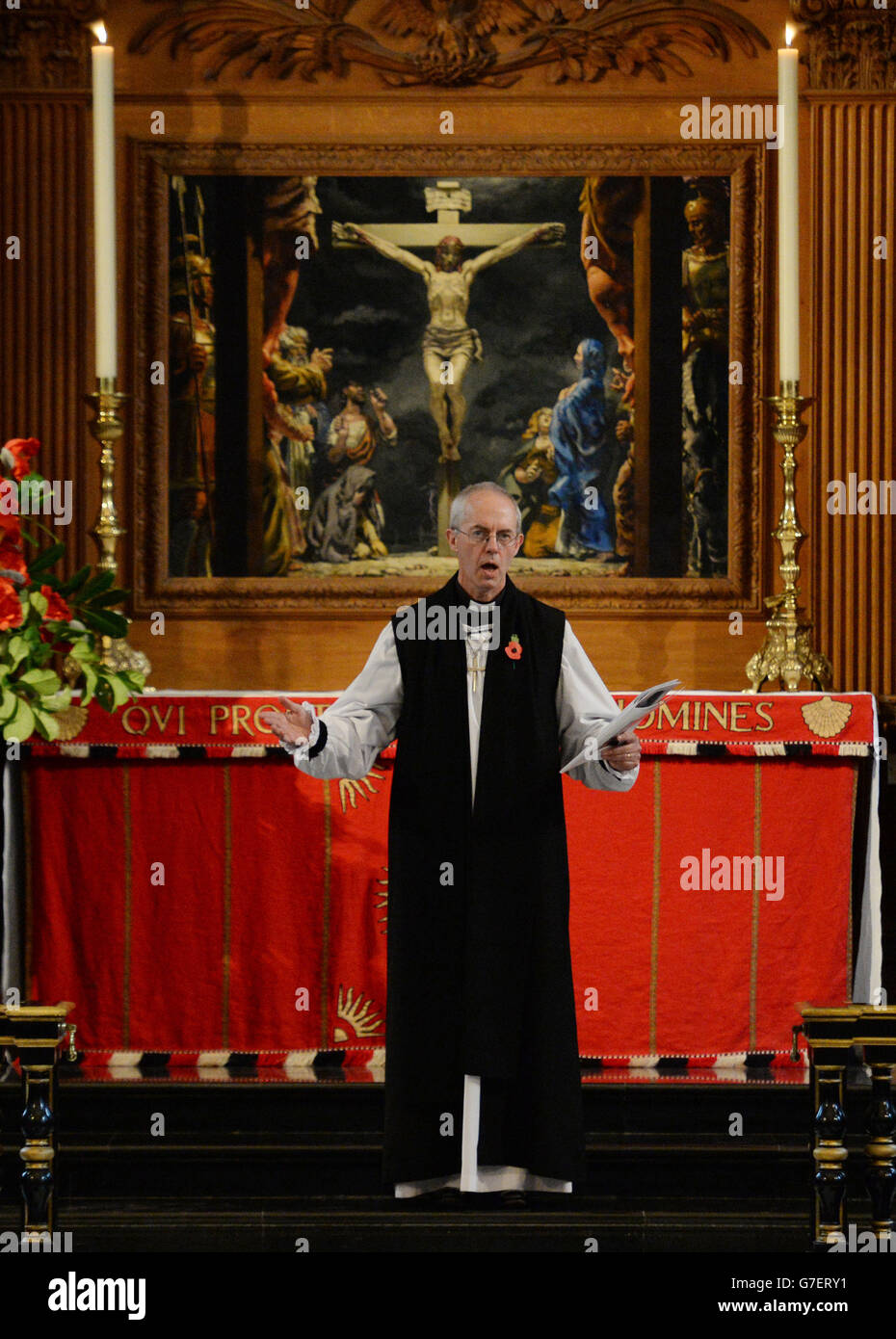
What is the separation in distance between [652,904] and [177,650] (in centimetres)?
197

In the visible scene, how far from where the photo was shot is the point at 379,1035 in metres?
4.61

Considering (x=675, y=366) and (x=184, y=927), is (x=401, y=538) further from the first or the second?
(x=184, y=927)

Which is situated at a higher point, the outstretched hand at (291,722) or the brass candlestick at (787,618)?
the brass candlestick at (787,618)

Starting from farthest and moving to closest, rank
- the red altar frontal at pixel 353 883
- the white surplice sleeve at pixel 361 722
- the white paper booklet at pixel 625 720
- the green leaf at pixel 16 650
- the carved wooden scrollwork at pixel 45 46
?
the carved wooden scrollwork at pixel 45 46
the red altar frontal at pixel 353 883
the green leaf at pixel 16 650
the white surplice sleeve at pixel 361 722
the white paper booklet at pixel 625 720

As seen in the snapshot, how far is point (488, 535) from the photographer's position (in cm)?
387

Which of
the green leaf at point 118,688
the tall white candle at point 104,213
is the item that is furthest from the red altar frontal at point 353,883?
the tall white candle at point 104,213

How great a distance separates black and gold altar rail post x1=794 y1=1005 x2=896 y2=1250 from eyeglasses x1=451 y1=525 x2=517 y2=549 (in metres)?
1.23

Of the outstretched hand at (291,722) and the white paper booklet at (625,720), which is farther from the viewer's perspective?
the outstretched hand at (291,722)

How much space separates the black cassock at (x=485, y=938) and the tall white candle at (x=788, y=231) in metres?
1.33

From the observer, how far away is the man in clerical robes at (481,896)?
3.86 meters

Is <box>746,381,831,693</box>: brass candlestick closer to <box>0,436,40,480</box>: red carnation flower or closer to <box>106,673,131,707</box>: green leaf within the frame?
<box>106,673,131,707</box>: green leaf

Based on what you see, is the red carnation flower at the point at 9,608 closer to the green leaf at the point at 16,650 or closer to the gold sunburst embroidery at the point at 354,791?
the green leaf at the point at 16,650
